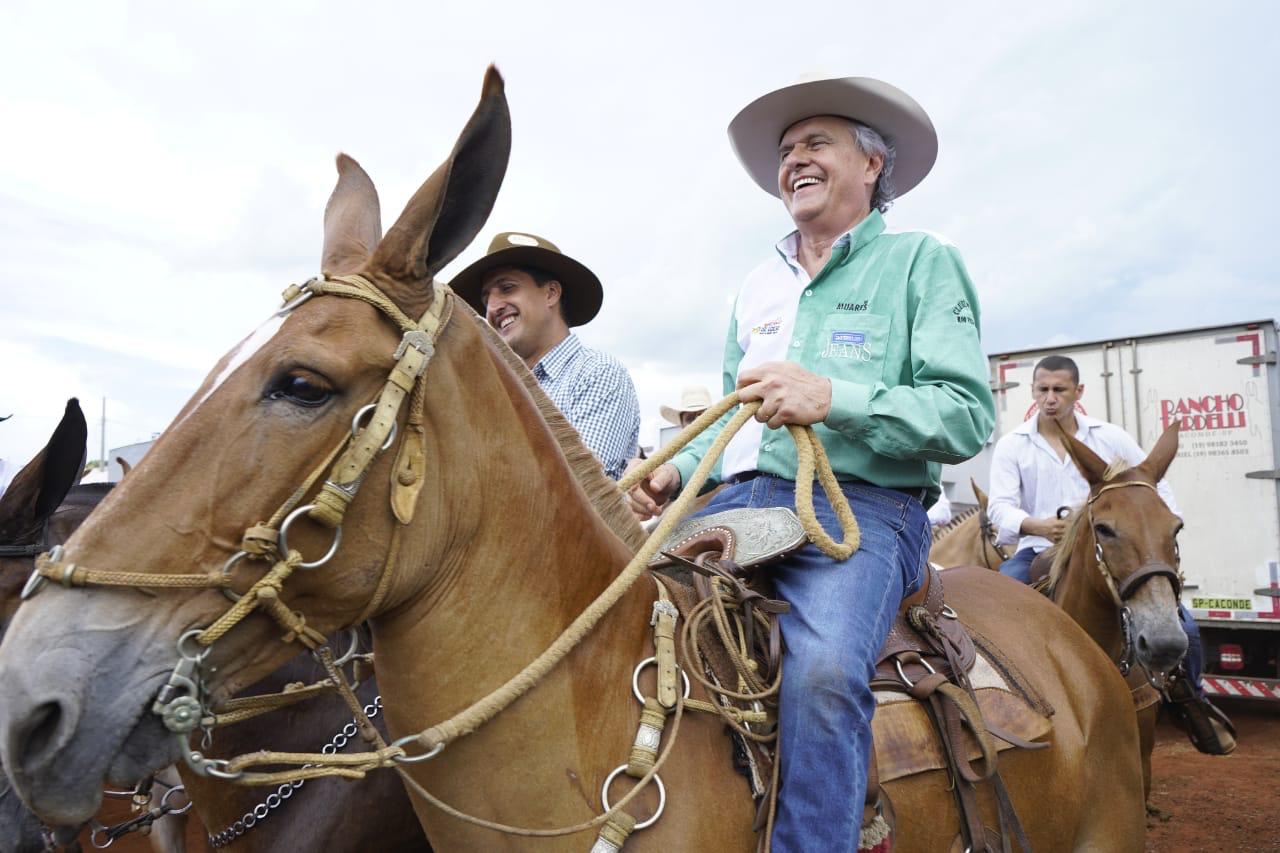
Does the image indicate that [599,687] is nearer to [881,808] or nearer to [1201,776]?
[881,808]

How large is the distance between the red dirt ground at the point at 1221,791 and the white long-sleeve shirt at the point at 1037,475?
2.71 metres

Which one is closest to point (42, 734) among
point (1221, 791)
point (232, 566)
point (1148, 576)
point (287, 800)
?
point (232, 566)

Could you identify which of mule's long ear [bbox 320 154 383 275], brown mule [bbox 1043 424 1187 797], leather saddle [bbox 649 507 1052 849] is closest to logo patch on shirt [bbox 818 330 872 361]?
leather saddle [bbox 649 507 1052 849]

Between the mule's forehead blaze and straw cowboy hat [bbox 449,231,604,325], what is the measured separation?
103 inches

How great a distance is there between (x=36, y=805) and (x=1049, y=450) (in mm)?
6752

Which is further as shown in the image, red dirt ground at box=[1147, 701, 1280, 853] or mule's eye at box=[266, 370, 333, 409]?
red dirt ground at box=[1147, 701, 1280, 853]

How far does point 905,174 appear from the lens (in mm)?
3365

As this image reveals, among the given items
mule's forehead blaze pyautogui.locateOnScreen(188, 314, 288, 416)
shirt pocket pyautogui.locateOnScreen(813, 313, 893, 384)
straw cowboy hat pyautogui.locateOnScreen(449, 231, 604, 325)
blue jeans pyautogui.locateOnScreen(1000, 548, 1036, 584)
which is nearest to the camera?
mule's forehead blaze pyautogui.locateOnScreen(188, 314, 288, 416)

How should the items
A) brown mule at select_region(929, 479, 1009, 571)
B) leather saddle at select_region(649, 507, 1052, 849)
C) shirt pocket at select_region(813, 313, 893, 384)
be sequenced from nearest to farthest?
leather saddle at select_region(649, 507, 1052, 849)
shirt pocket at select_region(813, 313, 893, 384)
brown mule at select_region(929, 479, 1009, 571)

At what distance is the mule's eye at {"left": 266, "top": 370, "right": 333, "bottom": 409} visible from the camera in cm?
157

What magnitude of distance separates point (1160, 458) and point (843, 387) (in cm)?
363

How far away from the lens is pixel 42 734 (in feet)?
4.50

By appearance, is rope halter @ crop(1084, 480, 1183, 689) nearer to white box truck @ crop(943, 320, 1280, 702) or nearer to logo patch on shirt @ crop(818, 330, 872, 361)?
logo patch on shirt @ crop(818, 330, 872, 361)

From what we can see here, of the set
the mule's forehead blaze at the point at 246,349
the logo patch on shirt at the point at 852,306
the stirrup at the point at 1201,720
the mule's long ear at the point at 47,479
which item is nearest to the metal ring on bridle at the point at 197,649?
the mule's forehead blaze at the point at 246,349
